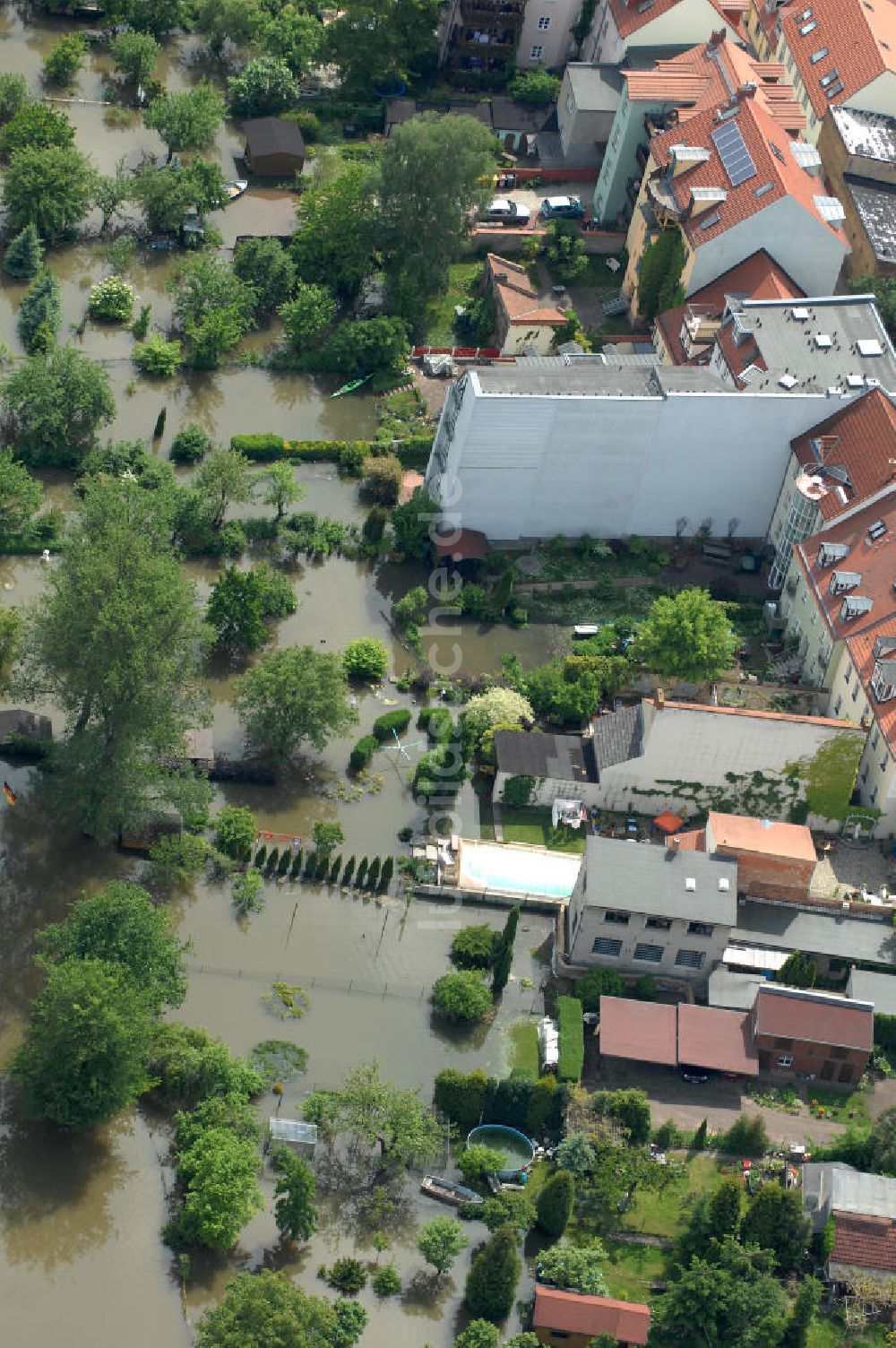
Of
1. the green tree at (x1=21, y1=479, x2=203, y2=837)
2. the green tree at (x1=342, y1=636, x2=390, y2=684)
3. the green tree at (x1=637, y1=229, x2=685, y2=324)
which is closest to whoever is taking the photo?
the green tree at (x1=21, y1=479, x2=203, y2=837)

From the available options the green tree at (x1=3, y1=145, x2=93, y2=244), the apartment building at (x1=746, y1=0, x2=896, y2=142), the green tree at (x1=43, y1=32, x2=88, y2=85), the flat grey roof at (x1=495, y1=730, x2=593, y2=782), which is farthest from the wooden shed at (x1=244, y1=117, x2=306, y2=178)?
the flat grey roof at (x1=495, y1=730, x2=593, y2=782)

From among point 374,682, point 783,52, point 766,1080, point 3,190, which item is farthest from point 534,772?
point 783,52

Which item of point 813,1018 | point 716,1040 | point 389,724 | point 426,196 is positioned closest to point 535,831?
point 389,724

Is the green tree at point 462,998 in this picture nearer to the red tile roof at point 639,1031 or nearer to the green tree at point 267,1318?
the red tile roof at point 639,1031

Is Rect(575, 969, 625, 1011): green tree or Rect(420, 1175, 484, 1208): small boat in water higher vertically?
Rect(575, 969, 625, 1011): green tree

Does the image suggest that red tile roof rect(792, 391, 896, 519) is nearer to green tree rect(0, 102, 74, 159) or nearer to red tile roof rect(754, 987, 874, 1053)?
red tile roof rect(754, 987, 874, 1053)

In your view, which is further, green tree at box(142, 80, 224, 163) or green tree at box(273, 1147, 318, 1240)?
green tree at box(142, 80, 224, 163)
